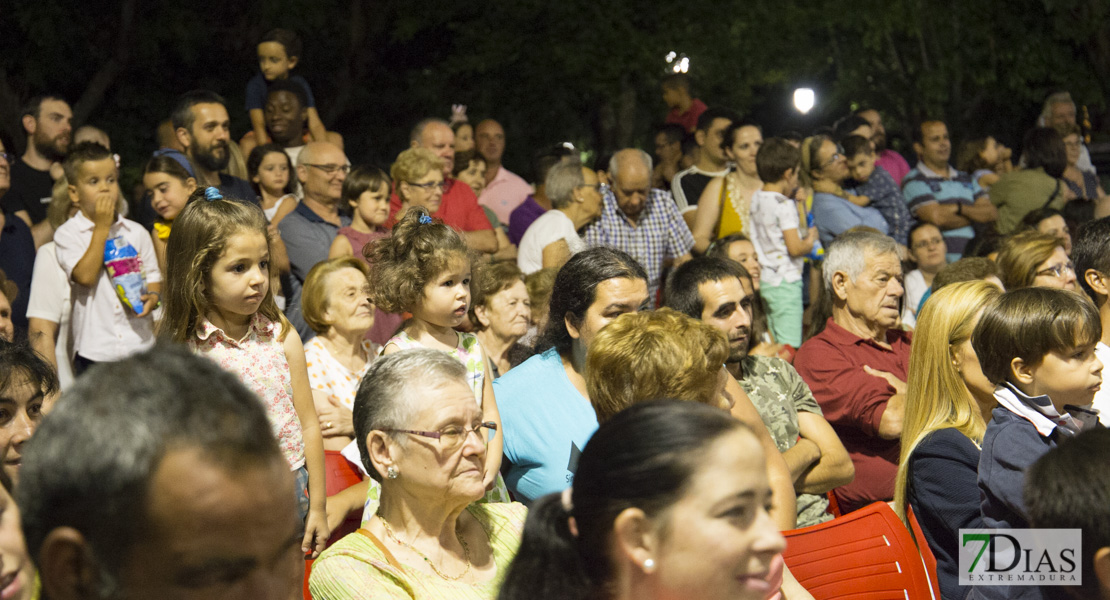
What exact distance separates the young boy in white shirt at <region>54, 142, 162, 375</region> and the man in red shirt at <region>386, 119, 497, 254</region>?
A: 1767 mm

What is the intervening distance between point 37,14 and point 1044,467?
881cm

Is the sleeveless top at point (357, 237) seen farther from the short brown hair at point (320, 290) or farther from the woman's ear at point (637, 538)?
the woman's ear at point (637, 538)

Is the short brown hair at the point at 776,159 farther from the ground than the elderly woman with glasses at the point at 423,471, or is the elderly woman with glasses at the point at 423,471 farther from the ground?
the short brown hair at the point at 776,159

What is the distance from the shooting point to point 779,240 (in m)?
6.56

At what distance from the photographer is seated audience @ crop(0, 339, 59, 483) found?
2.73 metres

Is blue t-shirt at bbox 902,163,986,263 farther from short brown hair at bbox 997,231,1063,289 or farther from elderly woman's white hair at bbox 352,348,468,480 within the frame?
elderly woman's white hair at bbox 352,348,468,480

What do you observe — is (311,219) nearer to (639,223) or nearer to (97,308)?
(97,308)

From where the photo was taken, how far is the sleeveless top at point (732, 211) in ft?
22.8

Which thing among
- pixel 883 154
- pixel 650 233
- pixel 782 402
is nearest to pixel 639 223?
pixel 650 233

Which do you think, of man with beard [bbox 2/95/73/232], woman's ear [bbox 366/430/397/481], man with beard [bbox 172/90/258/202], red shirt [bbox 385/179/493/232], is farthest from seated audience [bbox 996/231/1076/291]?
man with beard [bbox 2/95/73/232]

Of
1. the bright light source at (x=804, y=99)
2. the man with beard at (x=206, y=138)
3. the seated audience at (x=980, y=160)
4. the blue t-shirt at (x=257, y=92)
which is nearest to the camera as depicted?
the man with beard at (x=206, y=138)

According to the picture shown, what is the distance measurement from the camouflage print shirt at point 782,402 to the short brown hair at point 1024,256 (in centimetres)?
164

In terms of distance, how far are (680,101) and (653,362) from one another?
7.14 metres

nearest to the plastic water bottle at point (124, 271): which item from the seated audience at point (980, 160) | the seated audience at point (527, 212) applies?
the seated audience at point (527, 212)
